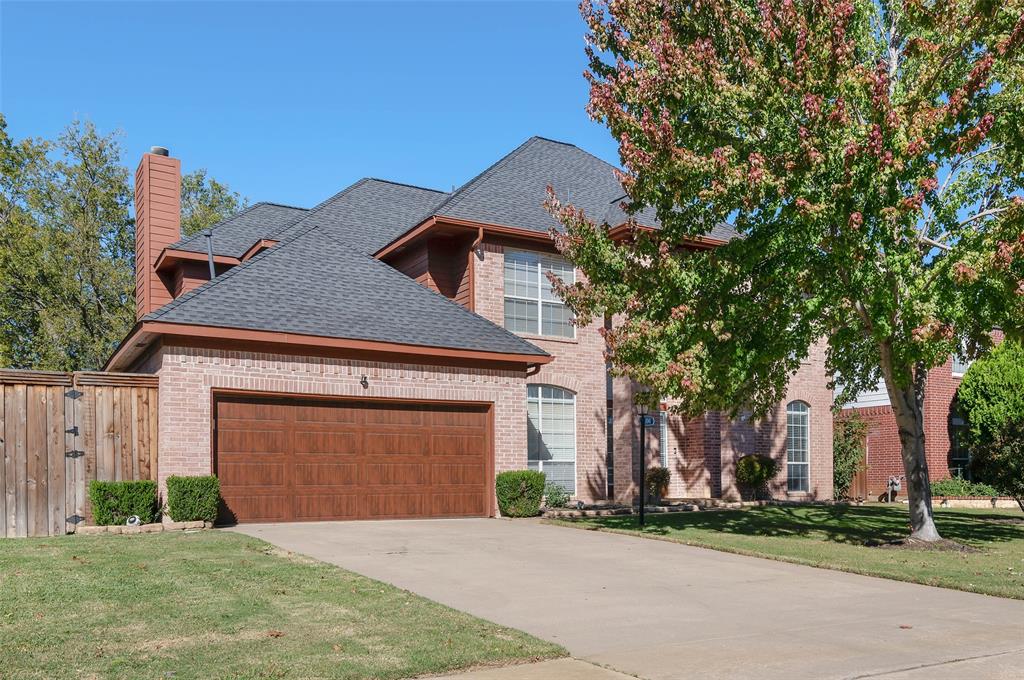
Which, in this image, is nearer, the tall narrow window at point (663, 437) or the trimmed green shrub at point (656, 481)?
the trimmed green shrub at point (656, 481)

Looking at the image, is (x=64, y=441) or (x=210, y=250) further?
(x=210, y=250)

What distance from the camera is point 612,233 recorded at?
2091 cm

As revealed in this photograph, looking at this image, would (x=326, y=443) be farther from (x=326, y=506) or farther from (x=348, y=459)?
(x=326, y=506)

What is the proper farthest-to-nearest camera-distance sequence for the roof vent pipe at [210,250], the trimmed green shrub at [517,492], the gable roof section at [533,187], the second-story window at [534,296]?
the roof vent pipe at [210,250] → the gable roof section at [533,187] → the second-story window at [534,296] → the trimmed green shrub at [517,492]

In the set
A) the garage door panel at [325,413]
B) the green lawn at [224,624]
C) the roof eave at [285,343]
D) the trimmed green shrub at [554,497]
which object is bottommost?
the trimmed green shrub at [554,497]

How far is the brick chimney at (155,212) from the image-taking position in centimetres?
2327

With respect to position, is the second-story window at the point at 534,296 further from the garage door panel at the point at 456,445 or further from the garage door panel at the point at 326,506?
the garage door panel at the point at 326,506

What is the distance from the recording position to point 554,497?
20078mm

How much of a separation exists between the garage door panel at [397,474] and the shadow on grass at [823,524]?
3286 millimetres

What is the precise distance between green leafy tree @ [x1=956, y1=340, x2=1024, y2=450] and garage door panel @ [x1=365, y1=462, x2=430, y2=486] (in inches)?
625

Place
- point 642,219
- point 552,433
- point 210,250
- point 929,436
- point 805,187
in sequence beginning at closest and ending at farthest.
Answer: point 805,187 → point 552,433 → point 210,250 → point 642,219 → point 929,436

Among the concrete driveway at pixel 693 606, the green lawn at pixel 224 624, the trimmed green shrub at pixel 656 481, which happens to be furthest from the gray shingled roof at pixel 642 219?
the green lawn at pixel 224 624

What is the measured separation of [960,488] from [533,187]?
14780 millimetres

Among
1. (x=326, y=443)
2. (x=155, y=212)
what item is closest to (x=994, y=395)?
(x=326, y=443)
